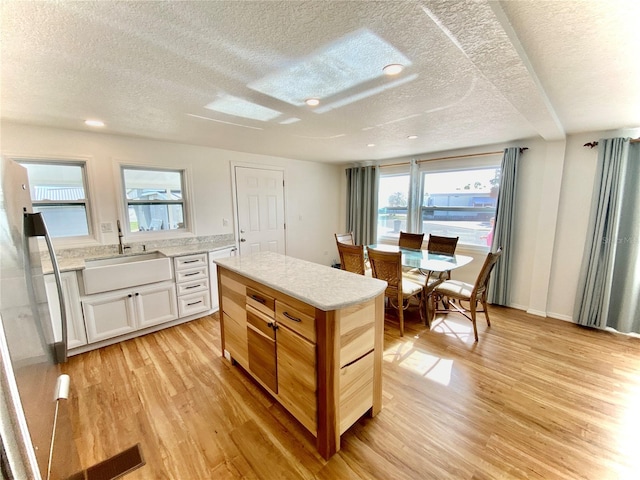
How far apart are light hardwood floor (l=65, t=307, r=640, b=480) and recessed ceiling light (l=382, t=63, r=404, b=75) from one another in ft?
7.31

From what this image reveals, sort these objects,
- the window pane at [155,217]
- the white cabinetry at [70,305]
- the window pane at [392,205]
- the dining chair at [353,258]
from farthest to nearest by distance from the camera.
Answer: the window pane at [392,205] → the window pane at [155,217] → the dining chair at [353,258] → the white cabinetry at [70,305]

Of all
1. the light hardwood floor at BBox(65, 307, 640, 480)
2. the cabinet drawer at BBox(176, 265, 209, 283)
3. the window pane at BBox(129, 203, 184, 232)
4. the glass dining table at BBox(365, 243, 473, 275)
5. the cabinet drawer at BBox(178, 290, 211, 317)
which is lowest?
the light hardwood floor at BBox(65, 307, 640, 480)

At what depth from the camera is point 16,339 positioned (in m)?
0.61

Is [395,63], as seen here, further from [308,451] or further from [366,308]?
[308,451]

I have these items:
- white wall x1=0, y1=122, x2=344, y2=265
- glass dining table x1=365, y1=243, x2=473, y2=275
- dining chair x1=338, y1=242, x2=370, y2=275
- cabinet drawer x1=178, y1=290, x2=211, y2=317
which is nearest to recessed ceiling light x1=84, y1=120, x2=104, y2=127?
white wall x1=0, y1=122, x2=344, y2=265

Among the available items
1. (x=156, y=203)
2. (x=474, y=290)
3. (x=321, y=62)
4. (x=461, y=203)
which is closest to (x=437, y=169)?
(x=461, y=203)

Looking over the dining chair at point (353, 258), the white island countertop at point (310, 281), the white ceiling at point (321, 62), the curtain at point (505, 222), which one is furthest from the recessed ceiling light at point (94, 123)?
the curtain at point (505, 222)

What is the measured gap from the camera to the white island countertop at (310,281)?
1417 millimetres

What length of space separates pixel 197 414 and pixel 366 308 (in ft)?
4.65

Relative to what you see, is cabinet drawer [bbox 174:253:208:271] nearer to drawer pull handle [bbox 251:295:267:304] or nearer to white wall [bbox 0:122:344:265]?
white wall [bbox 0:122:344:265]

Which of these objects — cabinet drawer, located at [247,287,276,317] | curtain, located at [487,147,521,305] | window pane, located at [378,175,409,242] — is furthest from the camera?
window pane, located at [378,175,409,242]

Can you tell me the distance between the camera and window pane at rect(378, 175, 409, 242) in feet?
15.6

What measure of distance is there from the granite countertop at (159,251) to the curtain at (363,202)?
2.60 metres

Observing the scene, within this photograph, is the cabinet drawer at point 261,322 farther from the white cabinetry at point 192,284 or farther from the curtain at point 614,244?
the curtain at point 614,244
